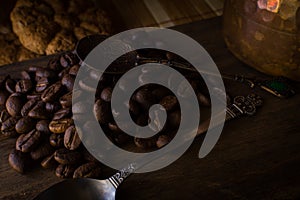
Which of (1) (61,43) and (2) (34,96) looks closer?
(2) (34,96)

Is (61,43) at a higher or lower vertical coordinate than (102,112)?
lower

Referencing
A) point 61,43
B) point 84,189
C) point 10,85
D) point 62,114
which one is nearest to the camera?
point 84,189

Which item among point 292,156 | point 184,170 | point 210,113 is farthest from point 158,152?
point 292,156

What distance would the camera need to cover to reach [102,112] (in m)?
0.82

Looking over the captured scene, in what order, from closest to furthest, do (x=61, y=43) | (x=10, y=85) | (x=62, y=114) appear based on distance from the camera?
(x=62, y=114) → (x=10, y=85) → (x=61, y=43)

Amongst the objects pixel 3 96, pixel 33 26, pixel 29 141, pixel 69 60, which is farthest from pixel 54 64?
pixel 33 26

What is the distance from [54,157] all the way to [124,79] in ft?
0.76

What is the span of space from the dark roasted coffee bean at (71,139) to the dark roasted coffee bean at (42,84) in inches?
6.4

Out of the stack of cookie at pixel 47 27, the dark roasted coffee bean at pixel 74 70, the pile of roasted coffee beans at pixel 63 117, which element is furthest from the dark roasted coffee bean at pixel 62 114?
the stack of cookie at pixel 47 27

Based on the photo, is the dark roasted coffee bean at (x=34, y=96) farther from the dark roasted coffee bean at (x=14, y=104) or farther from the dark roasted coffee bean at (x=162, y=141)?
the dark roasted coffee bean at (x=162, y=141)

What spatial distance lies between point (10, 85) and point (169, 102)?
397 millimetres

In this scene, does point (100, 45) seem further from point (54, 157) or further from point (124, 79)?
point (54, 157)

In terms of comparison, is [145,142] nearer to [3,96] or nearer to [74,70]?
[74,70]

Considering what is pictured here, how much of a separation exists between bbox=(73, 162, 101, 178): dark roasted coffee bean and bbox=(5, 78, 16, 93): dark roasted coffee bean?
11.9 inches
